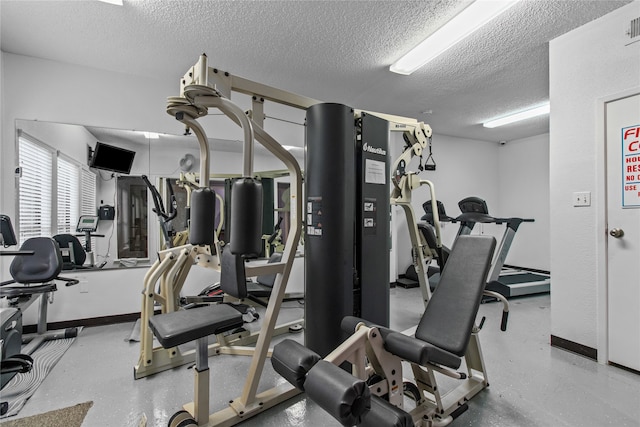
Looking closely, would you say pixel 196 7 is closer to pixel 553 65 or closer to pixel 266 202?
pixel 266 202

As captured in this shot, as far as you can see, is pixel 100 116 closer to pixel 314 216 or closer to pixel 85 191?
pixel 85 191

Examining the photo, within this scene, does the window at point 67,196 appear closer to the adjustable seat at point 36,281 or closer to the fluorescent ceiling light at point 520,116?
the adjustable seat at point 36,281

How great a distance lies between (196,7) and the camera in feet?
7.66

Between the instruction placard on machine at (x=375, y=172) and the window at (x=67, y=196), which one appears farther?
the window at (x=67, y=196)

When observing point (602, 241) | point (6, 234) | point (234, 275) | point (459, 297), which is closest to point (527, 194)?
point (602, 241)

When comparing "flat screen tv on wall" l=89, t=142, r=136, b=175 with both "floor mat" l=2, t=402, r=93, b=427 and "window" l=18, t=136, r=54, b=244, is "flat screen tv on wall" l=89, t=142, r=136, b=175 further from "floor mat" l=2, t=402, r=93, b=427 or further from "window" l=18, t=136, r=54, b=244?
"floor mat" l=2, t=402, r=93, b=427

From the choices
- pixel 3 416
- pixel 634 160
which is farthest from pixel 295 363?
pixel 634 160

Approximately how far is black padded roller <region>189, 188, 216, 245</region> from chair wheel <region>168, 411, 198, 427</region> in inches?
35.2

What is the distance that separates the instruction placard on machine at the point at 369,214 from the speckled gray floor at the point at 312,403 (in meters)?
1.20

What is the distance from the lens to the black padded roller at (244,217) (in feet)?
4.87

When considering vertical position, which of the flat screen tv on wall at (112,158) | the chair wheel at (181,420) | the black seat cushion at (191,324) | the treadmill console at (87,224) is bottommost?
the chair wheel at (181,420)

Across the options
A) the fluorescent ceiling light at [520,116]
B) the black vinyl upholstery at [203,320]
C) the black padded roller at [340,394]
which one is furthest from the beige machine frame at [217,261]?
the fluorescent ceiling light at [520,116]

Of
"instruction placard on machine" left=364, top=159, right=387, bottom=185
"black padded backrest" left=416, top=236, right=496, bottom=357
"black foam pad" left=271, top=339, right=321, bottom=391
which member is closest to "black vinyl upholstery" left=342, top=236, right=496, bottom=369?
"black padded backrest" left=416, top=236, right=496, bottom=357

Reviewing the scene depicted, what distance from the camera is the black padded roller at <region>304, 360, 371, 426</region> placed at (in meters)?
1.04
